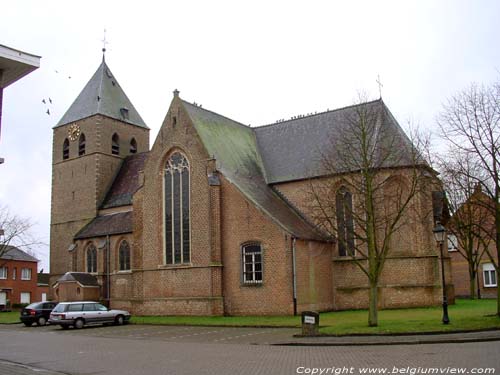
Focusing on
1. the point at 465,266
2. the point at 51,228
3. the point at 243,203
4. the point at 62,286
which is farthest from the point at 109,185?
the point at 465,266

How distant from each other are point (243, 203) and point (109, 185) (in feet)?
65.3

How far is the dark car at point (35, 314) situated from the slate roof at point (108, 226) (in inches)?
356

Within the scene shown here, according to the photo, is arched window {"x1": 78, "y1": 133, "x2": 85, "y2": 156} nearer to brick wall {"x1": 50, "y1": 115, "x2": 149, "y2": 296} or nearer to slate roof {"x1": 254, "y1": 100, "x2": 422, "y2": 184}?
brick wall {"x1": 50, "y1": 115, "x2": 149, "y2": 296}

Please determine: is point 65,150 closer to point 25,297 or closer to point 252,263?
point 25,297

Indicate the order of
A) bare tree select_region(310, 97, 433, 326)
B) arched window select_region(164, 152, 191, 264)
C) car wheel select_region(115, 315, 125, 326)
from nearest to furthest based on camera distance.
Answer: bare tree select_region(310, 97, 433, 326) < car wheel select_region(115, 315, 125, 326) < arched window select_region(164, 152, 191, 264)

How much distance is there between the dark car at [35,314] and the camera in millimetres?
32656

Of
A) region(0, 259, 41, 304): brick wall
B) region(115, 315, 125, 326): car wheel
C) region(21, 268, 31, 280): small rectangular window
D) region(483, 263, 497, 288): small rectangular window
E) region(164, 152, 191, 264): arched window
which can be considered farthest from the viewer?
region(21, 268, 31, 280): small rectangular window

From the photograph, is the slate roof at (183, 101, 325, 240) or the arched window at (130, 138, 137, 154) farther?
the arched window at (130, 138, 137, 154)

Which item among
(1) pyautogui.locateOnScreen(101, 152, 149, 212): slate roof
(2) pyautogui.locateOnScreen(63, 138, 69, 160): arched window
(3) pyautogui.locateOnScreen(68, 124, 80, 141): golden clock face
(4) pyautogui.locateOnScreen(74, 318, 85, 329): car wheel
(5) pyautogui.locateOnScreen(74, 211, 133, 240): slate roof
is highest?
(3) pyautogui.locateOnScreen(68, 124, 80, 141): golden clock face

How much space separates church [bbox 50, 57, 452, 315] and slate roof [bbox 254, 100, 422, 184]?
0.30ft

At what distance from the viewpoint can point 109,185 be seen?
4725 centimetres

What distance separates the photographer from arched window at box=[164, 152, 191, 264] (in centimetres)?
3338

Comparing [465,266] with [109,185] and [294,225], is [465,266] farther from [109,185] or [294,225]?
[109,185]

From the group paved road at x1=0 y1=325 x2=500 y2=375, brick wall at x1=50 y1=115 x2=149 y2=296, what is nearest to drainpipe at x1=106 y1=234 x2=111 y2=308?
brick wall at x1=50 y1=115 x2=149 y2=296
